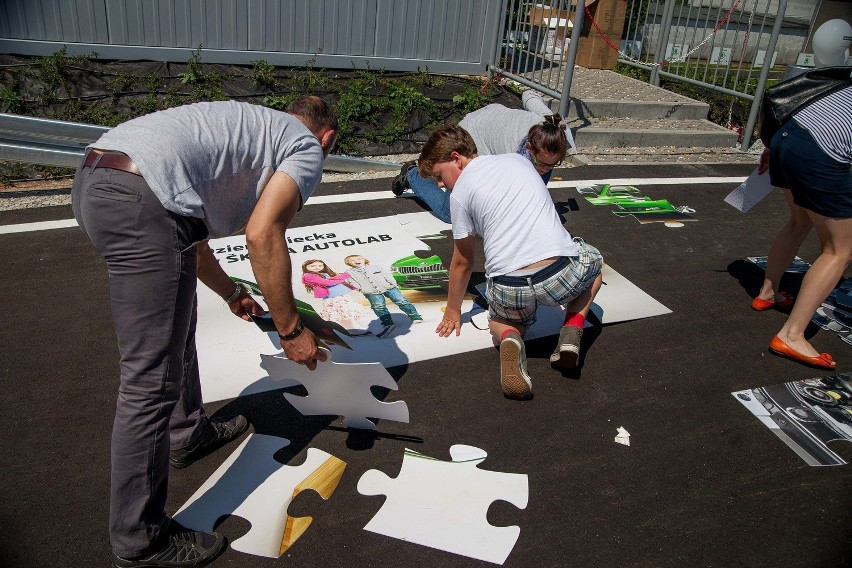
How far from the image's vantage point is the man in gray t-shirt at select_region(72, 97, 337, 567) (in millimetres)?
1897

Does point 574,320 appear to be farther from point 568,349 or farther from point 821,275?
point 821,275

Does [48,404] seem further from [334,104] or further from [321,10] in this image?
[321,10]

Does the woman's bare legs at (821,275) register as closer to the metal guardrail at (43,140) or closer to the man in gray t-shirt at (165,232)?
the man in gray t-shirt at (165,232)

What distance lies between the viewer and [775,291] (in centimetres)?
407

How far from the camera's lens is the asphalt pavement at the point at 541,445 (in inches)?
90.3

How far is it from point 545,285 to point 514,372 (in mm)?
450

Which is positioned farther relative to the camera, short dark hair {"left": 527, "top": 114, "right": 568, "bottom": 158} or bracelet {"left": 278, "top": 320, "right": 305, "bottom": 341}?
short dark hair {"left": 527, "top": 114, "right": 568, "bottom": 158}

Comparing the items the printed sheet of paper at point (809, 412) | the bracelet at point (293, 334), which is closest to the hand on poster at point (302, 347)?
the bracelet at point (293, 334)

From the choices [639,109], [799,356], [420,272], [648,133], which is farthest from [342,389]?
[639,109]

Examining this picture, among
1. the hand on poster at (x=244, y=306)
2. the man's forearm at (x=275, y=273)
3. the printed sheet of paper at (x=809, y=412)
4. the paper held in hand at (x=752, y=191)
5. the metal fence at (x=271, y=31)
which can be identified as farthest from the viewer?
the metal fence at (x=271, y=31)

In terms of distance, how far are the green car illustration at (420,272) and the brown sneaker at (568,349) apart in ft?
3.32

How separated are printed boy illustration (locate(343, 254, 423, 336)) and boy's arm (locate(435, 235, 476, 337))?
0.24m

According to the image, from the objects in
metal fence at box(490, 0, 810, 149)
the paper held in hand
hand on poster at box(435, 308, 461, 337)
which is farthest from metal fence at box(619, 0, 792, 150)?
hand on poster at box(435, 308, 461, 337)

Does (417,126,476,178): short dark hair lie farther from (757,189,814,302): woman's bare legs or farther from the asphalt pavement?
(757,189,814,302): woman's bare legs
